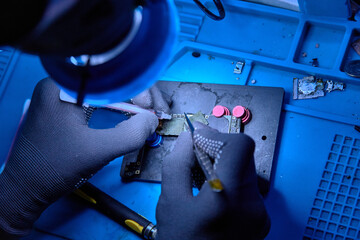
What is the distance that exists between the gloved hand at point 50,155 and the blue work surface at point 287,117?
0.73ft

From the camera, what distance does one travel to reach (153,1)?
23.8 inches

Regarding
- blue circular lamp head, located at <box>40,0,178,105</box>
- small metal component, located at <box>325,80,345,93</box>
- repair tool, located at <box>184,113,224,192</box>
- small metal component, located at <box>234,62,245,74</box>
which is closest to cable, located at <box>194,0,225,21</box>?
small metal component, located at <box>234,62,245,74</box>

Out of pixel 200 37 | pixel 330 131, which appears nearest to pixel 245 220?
pixel 330 131

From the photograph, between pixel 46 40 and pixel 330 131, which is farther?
pixel 330 131

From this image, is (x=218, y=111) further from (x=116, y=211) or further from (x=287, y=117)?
(x=116, y=211)

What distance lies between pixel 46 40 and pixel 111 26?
0.10m

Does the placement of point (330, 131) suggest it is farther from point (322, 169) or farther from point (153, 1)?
point (153, 1)

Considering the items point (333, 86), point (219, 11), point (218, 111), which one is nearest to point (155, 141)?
point (218, 111)

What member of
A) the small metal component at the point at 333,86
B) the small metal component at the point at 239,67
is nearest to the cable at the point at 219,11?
the small metal component at the point at 239,67

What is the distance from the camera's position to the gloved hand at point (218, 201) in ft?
2.97

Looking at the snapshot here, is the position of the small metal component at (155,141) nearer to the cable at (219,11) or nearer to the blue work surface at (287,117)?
the blue work surface at (287,117)

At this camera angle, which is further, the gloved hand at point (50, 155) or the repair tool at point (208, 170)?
the gloved hand at point (50, 155)

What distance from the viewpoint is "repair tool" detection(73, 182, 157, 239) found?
1192 millimetres

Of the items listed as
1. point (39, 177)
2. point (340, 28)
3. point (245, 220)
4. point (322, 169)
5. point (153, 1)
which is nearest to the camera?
point (153, 1)
